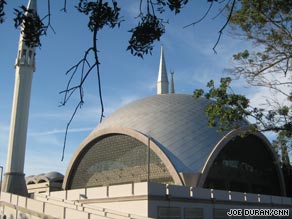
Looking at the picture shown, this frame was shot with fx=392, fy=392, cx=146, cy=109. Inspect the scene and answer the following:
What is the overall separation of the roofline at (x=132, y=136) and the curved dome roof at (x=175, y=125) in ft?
1.52

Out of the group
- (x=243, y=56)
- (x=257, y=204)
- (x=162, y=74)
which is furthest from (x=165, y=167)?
(x=162, y=74)

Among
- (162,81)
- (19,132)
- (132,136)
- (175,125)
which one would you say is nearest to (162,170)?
(132,136)

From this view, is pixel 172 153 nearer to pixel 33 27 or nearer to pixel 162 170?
pixel 162 170

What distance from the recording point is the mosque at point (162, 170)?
2258cm

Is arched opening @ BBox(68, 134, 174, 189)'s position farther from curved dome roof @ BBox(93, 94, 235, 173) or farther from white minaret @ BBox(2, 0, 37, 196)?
white minaret @ BBox(2, 0, 37, 196)

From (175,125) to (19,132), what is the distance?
45.3 feet

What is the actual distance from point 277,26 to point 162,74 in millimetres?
38953

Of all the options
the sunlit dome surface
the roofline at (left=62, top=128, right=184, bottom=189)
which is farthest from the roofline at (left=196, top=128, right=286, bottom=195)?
the roofline at (left=62, top=128, right=184, bottom=189)

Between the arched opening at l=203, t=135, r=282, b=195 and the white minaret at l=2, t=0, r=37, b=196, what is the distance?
15.6 meters

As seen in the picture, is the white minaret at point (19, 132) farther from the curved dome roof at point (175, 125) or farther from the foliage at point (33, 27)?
the foliage at point (33, 27)

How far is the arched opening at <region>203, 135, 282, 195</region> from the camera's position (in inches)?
1329

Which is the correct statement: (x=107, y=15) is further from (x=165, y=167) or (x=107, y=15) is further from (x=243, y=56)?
(x=165, y=167)

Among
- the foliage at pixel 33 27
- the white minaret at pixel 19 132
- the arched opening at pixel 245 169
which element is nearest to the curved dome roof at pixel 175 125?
the arched opening at pixel 245 169

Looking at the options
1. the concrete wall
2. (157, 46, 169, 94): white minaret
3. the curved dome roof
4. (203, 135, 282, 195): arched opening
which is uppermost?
(157, 46, 169, 94): white minaret
